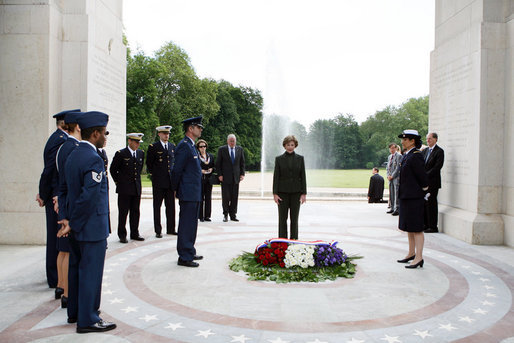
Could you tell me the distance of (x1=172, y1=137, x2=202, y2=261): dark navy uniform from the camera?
6332 mm

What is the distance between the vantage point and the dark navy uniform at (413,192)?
20.3 ft

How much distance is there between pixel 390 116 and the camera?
85250mm

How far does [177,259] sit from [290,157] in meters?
2.56

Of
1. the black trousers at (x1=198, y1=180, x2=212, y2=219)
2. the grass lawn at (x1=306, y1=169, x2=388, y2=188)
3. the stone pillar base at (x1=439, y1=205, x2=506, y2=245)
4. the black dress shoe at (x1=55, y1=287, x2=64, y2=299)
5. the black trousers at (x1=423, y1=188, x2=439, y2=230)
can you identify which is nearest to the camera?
the black dress shoe at (x1=55, y1=287, x2=64, y2=299)

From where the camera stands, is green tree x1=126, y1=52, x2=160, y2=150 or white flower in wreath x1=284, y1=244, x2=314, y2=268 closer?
white flower in wreath x1=284, y1=244, x2=314, y2=268

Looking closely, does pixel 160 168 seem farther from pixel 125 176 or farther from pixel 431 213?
pixel 431 213

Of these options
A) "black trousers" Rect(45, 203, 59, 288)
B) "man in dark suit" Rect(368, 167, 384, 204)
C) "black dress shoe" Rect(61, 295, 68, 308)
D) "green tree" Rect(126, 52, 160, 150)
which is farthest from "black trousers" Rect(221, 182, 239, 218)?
"green tree" Rect(126, 52, 160, 150)

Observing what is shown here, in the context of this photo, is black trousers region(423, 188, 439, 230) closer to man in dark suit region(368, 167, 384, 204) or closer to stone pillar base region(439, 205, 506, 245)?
stone pillar base region(439, 205, 506, 245)

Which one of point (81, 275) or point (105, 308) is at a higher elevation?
point (81, 275)

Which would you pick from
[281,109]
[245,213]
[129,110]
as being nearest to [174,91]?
[129,110]

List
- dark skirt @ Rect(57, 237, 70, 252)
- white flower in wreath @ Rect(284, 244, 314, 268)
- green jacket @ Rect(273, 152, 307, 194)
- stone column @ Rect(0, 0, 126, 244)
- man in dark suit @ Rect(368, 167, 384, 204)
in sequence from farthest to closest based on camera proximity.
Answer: man in dark suit @ Rect(368, 167, 384, 204) → stone column @ Rect(0, 0, 126, 244) → green jacket @ Rect(273, 152, 307, 194) → white flower in wreath @ Rect(284, 244, 314, 268) → dark skirt @ Rect(57, 237, 70, 252)

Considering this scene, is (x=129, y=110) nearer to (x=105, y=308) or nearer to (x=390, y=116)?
(x=105, y=308)

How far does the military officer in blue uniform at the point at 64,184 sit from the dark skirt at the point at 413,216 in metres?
4.67

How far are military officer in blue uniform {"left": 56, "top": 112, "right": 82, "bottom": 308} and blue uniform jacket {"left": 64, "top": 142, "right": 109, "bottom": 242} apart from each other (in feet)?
1.15
